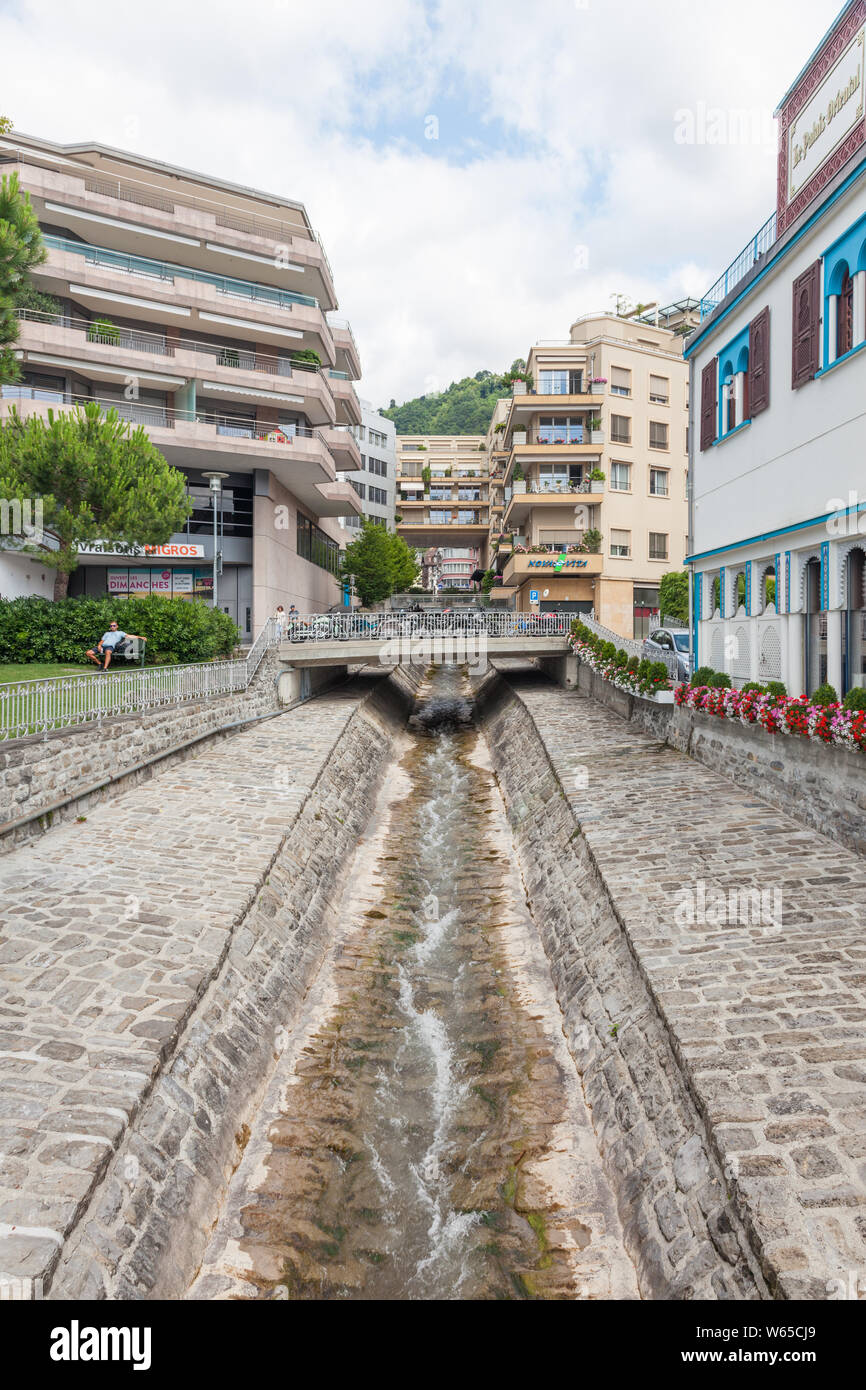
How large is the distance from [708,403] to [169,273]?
2460cm

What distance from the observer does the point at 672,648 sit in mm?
24078

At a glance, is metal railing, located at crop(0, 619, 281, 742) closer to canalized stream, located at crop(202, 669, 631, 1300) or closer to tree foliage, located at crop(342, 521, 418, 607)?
canalized stream, located at crop(202, 669, 631, 1300)

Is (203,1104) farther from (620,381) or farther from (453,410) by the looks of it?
(453,410)

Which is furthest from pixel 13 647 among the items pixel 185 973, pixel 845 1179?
pixel 845 1179

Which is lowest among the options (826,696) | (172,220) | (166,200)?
(826,696)

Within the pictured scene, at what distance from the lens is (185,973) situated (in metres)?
7.89

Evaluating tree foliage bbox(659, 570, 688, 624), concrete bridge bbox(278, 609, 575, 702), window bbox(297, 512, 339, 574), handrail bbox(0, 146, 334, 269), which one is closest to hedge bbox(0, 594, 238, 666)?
concrete bridge bbox(278, 609, 575, 702)

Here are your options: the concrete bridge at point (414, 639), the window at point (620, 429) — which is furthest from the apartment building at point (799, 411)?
the window at point (620, 429)

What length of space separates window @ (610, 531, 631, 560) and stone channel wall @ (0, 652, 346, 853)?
2914cm

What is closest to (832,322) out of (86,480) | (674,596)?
(86,480)

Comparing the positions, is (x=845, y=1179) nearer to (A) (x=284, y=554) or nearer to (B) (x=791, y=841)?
(B) (x=791, y=841)

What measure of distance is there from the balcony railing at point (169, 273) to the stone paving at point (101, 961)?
24.8 m

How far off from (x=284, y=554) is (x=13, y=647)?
54.7 feet

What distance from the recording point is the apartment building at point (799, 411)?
11555mm
